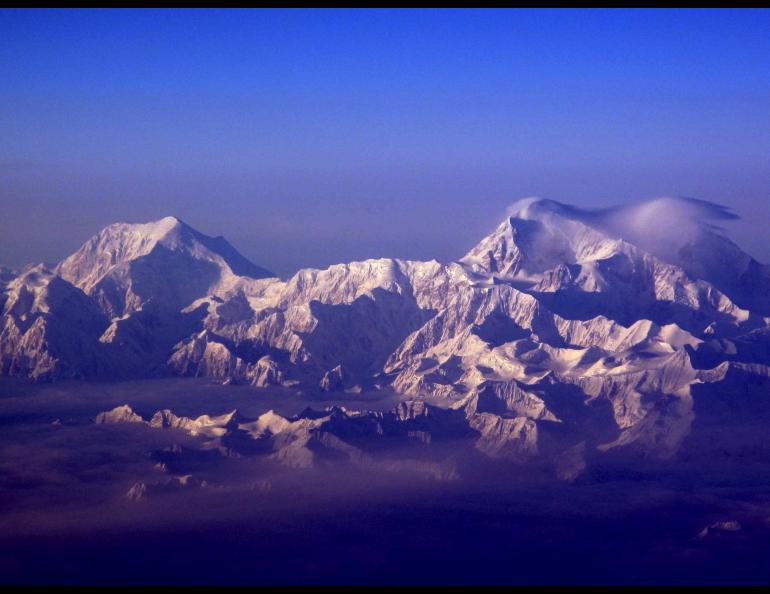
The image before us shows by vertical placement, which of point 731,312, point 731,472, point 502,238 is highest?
point 502,238

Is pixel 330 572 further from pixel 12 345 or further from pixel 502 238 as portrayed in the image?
pixel 502 238

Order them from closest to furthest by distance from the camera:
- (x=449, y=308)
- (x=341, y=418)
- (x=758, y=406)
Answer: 1. (x=341, y=418)
2. (x=758, y=406)
3. (x=449, y=308)

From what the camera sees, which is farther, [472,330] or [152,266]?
[152,266]

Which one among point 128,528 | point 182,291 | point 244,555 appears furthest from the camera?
point 182,291

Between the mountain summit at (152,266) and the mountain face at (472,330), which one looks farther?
the mountain summit at (152,266)

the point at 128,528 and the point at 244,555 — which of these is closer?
the point at 244,555

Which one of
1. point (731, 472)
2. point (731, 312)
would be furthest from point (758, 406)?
point (731, 312)

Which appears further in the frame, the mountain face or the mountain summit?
the mountain summit

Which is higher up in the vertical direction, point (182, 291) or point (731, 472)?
point (182, 291)
